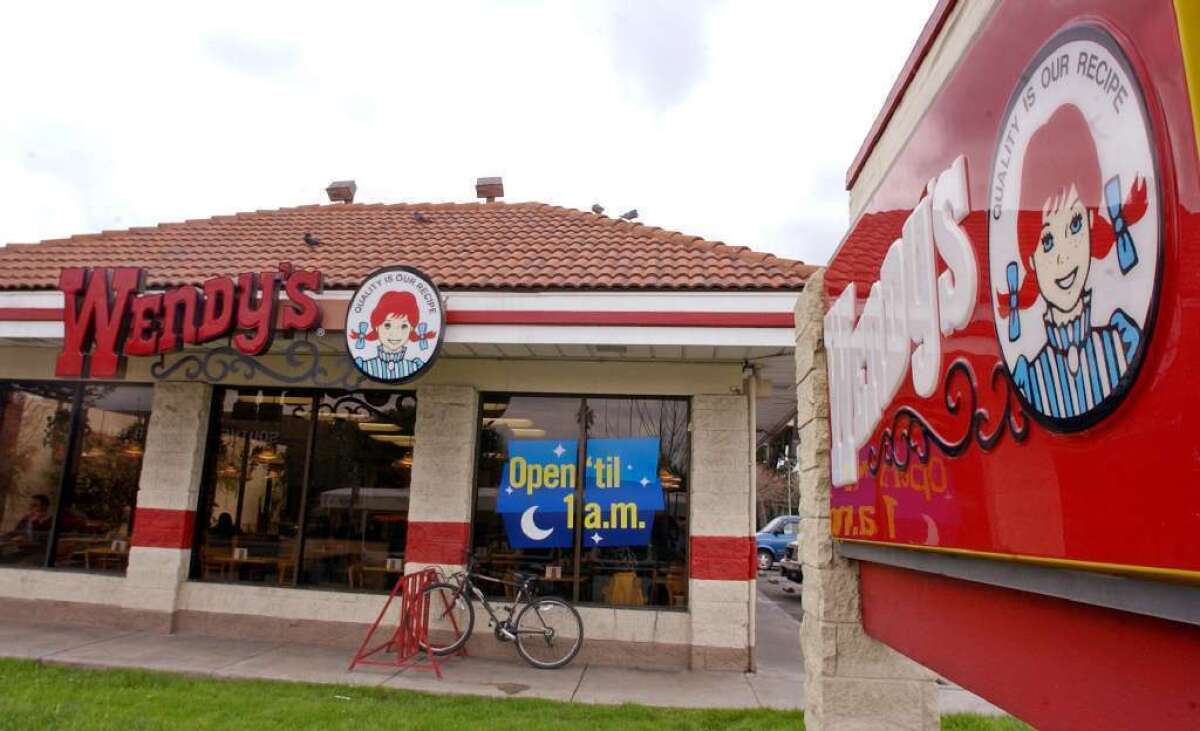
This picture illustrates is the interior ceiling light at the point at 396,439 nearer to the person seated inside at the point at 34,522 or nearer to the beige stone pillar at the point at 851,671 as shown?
the person seated inside at the point at 34,522

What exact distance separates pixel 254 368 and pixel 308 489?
1.75m

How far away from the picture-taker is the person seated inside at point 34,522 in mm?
9867

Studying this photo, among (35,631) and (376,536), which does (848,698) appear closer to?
(376,536)

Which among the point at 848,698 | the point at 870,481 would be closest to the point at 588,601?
the point at 848,698

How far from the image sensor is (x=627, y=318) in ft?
25.9

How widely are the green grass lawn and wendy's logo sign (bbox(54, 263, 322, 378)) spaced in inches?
132

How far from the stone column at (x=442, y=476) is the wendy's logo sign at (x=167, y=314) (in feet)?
6.20

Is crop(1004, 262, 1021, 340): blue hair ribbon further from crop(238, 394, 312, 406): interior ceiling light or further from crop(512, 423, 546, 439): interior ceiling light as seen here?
crop(238, 394, 312, 406): interior ceiling light

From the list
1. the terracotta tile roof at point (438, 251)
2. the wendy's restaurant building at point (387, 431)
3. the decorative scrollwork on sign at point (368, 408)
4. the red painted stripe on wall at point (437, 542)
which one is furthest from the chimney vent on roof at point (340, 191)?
the red painted stripe on wall at point (437, 542)

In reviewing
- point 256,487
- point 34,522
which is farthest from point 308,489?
point 34,522

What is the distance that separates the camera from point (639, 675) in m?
7.90

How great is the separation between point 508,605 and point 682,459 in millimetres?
2741

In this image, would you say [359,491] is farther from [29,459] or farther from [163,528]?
[29,459]

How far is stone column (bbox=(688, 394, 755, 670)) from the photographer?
8.17 m
